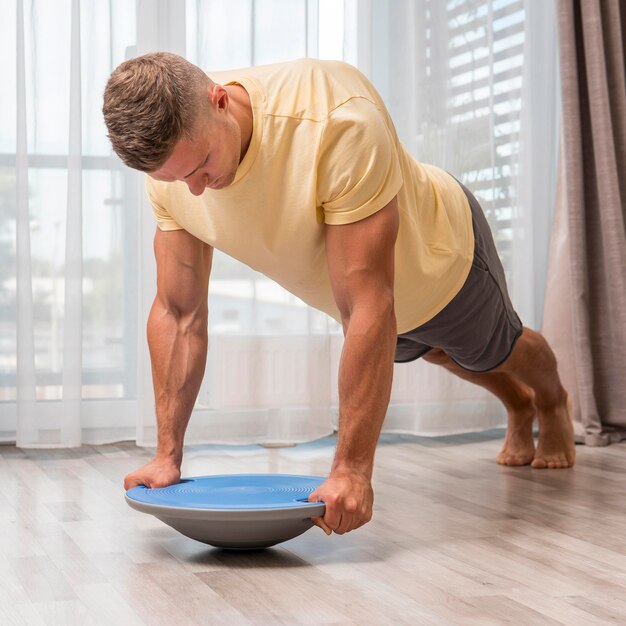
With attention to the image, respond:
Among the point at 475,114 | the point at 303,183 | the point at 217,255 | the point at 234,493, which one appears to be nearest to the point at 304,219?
the point at 303,183

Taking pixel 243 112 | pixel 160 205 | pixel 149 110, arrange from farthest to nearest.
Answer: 1. pixel 160 205
2. pixel 243 112
3. pixel 149 110

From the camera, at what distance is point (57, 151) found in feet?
9.14

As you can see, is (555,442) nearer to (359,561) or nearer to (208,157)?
(359,561)

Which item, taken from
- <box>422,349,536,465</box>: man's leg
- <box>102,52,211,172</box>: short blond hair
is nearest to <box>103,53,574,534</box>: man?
<box>102,52,211,172</box>: short blond hair

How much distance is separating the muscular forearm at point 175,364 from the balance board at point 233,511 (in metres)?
0.16

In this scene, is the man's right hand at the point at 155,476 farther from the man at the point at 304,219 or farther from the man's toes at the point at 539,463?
the man's toes at the point at 539,463

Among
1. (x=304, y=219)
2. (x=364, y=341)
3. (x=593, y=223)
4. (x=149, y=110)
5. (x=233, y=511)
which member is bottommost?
(x=233, y=511)

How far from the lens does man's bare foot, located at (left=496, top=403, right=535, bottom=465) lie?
8.32ft

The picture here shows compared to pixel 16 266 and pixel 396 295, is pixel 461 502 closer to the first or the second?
pixel 396 295

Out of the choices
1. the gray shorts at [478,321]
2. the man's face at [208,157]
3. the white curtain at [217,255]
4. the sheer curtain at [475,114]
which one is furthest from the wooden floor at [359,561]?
the sheer curtain at [475,114]

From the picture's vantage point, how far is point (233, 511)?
4.68 ft

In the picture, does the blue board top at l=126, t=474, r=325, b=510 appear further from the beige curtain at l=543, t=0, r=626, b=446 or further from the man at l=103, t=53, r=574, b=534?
the beige curtain at l=543, t=0, r=626, b=446

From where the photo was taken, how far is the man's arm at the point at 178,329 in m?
1.81

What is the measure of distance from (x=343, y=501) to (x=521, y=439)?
1176 mm
